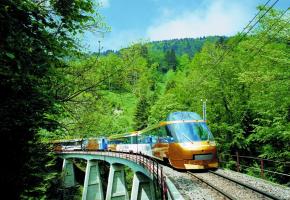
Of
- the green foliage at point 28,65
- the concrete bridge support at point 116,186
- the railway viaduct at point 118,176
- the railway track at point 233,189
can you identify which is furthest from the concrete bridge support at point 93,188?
the green foliage at point 28,65

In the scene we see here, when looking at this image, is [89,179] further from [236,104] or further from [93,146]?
[236,104]

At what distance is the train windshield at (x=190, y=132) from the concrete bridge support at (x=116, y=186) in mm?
19680

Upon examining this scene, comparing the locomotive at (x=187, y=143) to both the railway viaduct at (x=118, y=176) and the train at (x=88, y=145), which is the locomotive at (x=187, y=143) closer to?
the railway viaduct at (x=118, y=176)

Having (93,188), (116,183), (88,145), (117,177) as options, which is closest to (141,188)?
(116,183)

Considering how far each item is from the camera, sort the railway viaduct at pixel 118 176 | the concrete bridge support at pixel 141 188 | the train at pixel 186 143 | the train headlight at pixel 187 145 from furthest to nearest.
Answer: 1. the concrete bridge support at pixel 141 188
2. the railway viaduct at pixel 118 176
3. the train headlight at pixel 187 145
4. the train at pixel 186 143

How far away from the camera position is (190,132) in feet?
51.4

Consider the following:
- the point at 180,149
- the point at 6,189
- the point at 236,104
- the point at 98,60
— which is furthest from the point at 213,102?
the point at 6,189

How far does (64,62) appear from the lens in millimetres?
7633

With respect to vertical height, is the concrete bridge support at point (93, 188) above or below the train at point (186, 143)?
below

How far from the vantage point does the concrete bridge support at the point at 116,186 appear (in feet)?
110

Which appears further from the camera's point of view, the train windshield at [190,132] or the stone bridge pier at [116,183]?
the stone bridge pier at [116,183]

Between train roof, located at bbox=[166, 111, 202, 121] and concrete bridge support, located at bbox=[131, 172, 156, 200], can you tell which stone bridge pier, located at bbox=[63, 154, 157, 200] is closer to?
concrete bridge support, located at bbox=[131, 172, 156, 200]

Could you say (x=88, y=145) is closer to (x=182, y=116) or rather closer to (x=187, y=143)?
(x=182, y=116)

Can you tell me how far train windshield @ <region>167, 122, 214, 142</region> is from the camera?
1545cm
